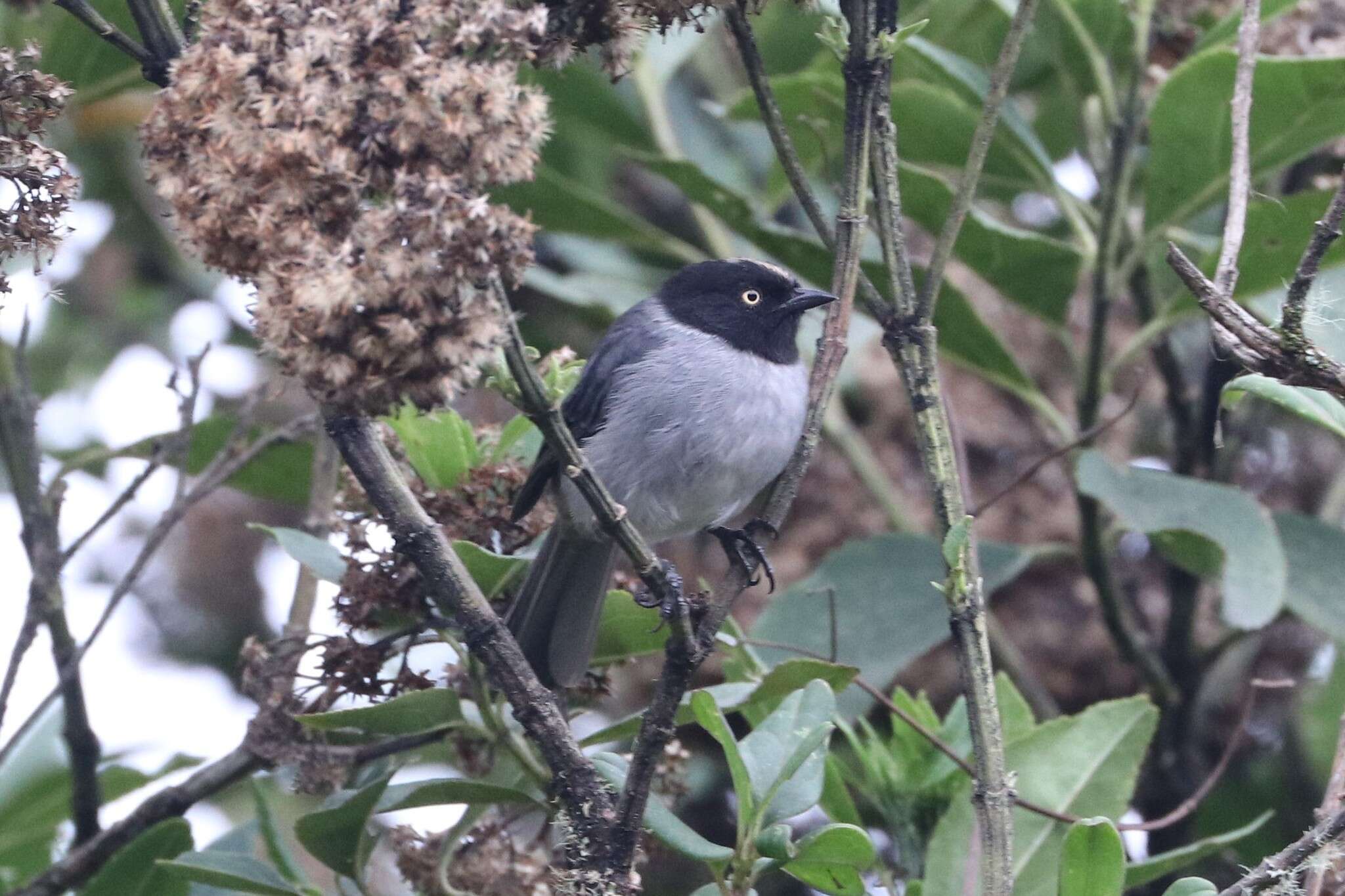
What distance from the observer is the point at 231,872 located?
105 inches

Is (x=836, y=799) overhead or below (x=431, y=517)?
below

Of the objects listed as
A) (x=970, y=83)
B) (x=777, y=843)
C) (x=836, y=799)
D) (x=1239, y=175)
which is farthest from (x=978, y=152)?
(x=970, y=83)

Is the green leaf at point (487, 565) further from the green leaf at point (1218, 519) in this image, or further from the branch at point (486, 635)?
the green leaf at point (1218, 519)

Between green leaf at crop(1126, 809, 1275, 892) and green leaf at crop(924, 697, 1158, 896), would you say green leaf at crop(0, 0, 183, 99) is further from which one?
green leaf at crop(1126, 809, 1275, 892)

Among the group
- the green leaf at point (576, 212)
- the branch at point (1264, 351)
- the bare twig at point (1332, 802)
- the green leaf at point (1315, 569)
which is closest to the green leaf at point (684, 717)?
the bare twig at point (1332, 802)

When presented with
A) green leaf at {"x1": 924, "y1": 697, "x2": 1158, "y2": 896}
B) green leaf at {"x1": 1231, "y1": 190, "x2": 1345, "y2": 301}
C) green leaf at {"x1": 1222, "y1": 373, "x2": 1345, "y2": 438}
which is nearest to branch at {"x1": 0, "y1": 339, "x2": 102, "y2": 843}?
green leaf at {"x1": 924, "y1": 697, "x2": 1158, "y2": 896}

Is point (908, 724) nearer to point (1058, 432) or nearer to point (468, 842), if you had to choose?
point (468, 842)

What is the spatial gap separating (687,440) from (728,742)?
1376 mm

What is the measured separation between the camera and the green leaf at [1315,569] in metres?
3.66

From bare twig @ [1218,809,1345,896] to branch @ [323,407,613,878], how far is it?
2.87ft

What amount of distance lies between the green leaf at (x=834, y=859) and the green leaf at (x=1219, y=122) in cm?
214

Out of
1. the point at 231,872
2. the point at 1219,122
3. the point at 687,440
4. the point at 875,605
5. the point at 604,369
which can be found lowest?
the point at 875,605

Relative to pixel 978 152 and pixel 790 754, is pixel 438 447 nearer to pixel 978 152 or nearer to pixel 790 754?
pixel 790 754

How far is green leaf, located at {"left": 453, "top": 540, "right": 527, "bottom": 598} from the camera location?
255 cm
